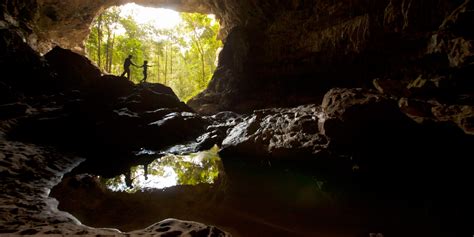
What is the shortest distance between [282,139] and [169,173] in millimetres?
3784

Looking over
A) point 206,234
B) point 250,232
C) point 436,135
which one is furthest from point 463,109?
point 206,234

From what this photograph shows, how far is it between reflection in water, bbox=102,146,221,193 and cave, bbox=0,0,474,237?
0.09m

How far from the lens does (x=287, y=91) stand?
16.6 m

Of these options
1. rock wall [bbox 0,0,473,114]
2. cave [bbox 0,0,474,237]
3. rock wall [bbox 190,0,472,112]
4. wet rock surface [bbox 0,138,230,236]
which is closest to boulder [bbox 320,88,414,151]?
cave [bbox 0,0,474,237]

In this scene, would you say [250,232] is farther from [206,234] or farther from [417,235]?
[417,235]

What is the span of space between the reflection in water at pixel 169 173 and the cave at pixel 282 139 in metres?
0.09

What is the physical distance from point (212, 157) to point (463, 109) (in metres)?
7.40

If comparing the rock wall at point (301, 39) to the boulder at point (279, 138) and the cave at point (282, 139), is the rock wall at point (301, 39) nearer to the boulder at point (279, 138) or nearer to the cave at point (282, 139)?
the cave at point (282, 139)

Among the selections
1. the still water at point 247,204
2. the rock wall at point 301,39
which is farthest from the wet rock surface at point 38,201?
the rock wall at point 301,39

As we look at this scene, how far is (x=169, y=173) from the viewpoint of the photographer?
7.70 metres

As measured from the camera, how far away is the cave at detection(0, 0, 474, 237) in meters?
4.71

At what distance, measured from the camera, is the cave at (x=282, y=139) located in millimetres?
4715

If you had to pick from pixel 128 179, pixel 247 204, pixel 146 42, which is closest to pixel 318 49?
pixel 247 204

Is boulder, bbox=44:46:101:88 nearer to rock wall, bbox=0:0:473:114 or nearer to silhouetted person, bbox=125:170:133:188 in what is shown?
rock wall, bbox=0:0:473:114
